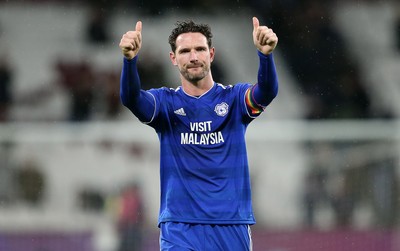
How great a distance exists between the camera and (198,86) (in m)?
5.66

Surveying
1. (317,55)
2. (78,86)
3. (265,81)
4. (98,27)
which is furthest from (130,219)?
(265,81)

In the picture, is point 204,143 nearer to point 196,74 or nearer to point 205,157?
point 205,157

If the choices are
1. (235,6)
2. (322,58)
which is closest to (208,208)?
(322,58)

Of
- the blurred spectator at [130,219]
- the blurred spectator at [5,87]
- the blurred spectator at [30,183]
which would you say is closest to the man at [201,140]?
the blurred spectator at [130,219]

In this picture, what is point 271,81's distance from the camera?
17.7 ft

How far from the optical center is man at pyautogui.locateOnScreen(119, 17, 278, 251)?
5.42 m

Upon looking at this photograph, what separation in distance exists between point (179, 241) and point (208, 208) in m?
0.26

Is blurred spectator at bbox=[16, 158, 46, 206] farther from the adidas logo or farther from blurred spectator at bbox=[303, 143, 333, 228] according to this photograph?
the adidas logo

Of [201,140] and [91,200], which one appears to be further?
[91,200]

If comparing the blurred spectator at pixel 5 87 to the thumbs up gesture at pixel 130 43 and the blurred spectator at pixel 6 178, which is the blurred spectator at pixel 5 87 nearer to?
the blurred spectator at pixel 6 178

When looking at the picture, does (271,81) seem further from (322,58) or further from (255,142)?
(322,58)

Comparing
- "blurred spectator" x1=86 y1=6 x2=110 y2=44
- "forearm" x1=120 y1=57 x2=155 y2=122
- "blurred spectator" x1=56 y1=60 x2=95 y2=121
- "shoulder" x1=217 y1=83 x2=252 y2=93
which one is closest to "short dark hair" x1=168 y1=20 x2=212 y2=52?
"shoulder" x1=217 y1=83 x2=252 y2=93

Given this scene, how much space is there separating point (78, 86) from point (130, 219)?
4.19m

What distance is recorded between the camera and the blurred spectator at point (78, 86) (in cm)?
1449
